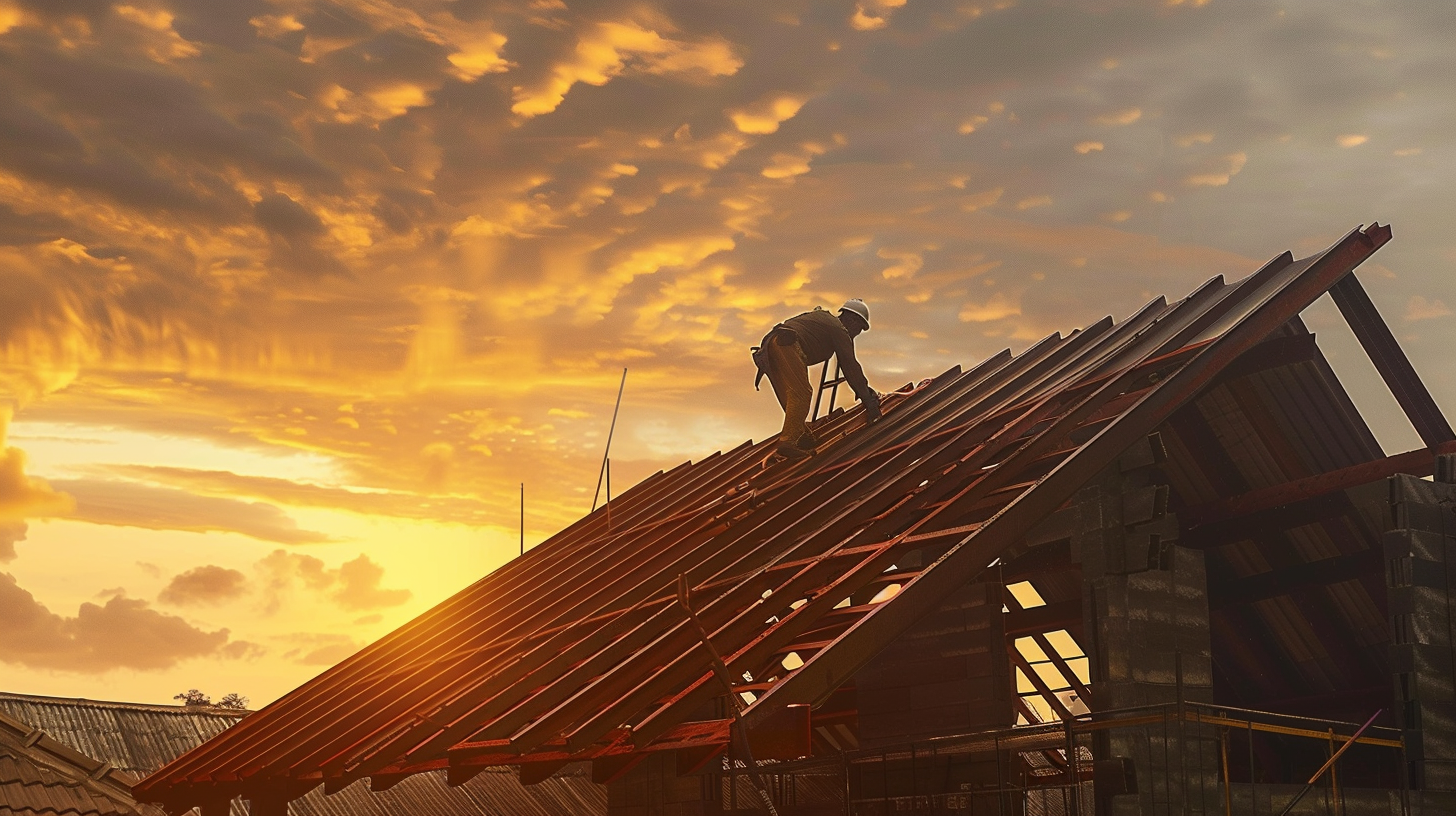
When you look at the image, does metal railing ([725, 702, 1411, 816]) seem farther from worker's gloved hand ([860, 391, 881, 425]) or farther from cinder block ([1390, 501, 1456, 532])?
worker's gloved hand ([860, 391, 881, 425])

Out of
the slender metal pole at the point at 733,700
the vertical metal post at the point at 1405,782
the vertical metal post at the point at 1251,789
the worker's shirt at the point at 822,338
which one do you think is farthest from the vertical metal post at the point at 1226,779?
the worker's shirt at the point at 822,338

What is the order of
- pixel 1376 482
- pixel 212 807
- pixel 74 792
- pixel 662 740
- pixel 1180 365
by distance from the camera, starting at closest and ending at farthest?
pixel 662 740
pixel 1180 365
pixel 1376 482
pixel 212 807
pixel 74 792

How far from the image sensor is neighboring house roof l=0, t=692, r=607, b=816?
15266mm

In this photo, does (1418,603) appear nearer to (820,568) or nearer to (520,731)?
(820,568)

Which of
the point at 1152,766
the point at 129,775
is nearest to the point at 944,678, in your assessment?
the point at 1152,766

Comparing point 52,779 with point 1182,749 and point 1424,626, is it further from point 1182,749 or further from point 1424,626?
point 1424,626

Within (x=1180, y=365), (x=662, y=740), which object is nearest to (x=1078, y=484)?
(x=1180, y=365)

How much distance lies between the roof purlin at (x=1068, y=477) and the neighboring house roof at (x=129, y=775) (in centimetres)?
975

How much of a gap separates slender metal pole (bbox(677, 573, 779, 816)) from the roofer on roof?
15.2 feet

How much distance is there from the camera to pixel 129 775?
17.2 m

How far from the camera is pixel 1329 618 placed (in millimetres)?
14469

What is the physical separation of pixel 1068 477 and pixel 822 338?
461 centimetres

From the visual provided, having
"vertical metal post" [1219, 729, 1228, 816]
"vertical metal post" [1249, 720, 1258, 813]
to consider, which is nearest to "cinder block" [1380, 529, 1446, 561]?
"vertical metal post" [1249, 720, 1258, 813]

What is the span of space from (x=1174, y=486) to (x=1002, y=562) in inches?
77.9
